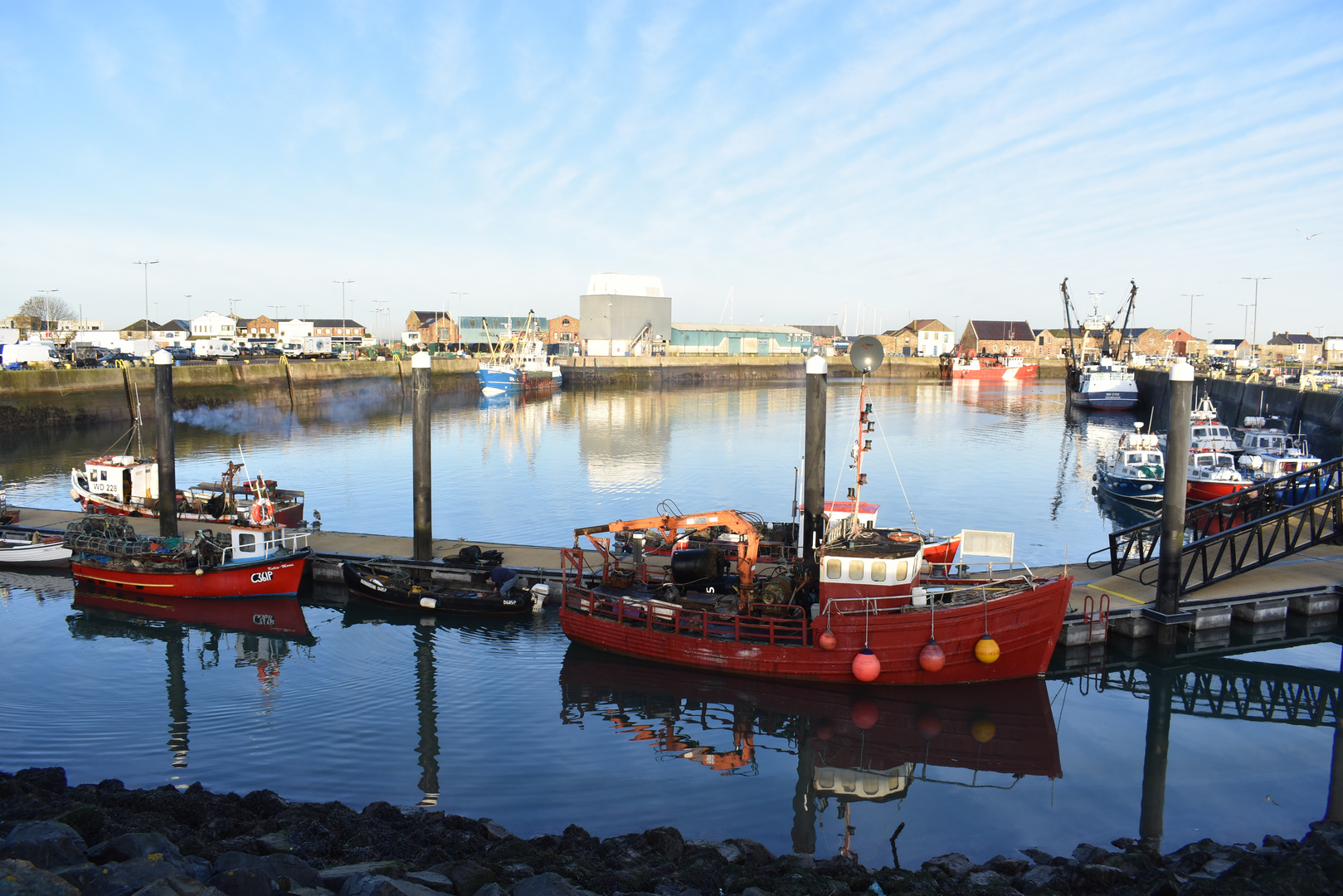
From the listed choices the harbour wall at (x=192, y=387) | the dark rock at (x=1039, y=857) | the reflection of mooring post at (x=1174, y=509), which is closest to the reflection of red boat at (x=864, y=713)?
the dark rock at (x=1039, y=857)

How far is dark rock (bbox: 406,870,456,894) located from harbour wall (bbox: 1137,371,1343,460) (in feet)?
113

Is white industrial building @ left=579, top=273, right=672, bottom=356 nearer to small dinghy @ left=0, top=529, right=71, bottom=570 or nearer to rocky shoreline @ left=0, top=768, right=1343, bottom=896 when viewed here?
small dinghy @ left=0, top=529, right=71, bottom=570

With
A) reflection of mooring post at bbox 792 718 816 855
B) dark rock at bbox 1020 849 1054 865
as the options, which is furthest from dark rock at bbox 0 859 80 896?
dark rock at bbox 1020 849 1054 865

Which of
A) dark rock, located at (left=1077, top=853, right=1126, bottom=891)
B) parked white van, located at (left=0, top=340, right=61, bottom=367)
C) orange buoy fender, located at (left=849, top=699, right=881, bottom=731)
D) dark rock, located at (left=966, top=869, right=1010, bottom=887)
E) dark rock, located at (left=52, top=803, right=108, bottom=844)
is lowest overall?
orange buoy fender, located at (left=849, top=699, right=881, bottom=731)

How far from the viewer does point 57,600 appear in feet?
77.8

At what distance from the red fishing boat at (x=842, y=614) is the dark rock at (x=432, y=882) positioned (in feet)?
30.9

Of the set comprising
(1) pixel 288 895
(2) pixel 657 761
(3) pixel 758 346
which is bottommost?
(2) pixel 657 761

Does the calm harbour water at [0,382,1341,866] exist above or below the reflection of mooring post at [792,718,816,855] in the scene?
above

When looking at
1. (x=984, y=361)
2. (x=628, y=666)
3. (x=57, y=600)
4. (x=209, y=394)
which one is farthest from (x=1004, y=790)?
(x=984, y=361)

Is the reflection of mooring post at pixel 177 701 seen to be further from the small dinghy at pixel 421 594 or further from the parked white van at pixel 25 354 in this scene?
the parked white van at pixel 25 354

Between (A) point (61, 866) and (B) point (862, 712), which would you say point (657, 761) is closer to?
(B) point (862, 712)

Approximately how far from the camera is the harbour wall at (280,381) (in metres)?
58.2

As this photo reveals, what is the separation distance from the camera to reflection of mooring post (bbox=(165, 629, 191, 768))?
587 inches

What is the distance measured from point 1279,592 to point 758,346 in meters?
136
